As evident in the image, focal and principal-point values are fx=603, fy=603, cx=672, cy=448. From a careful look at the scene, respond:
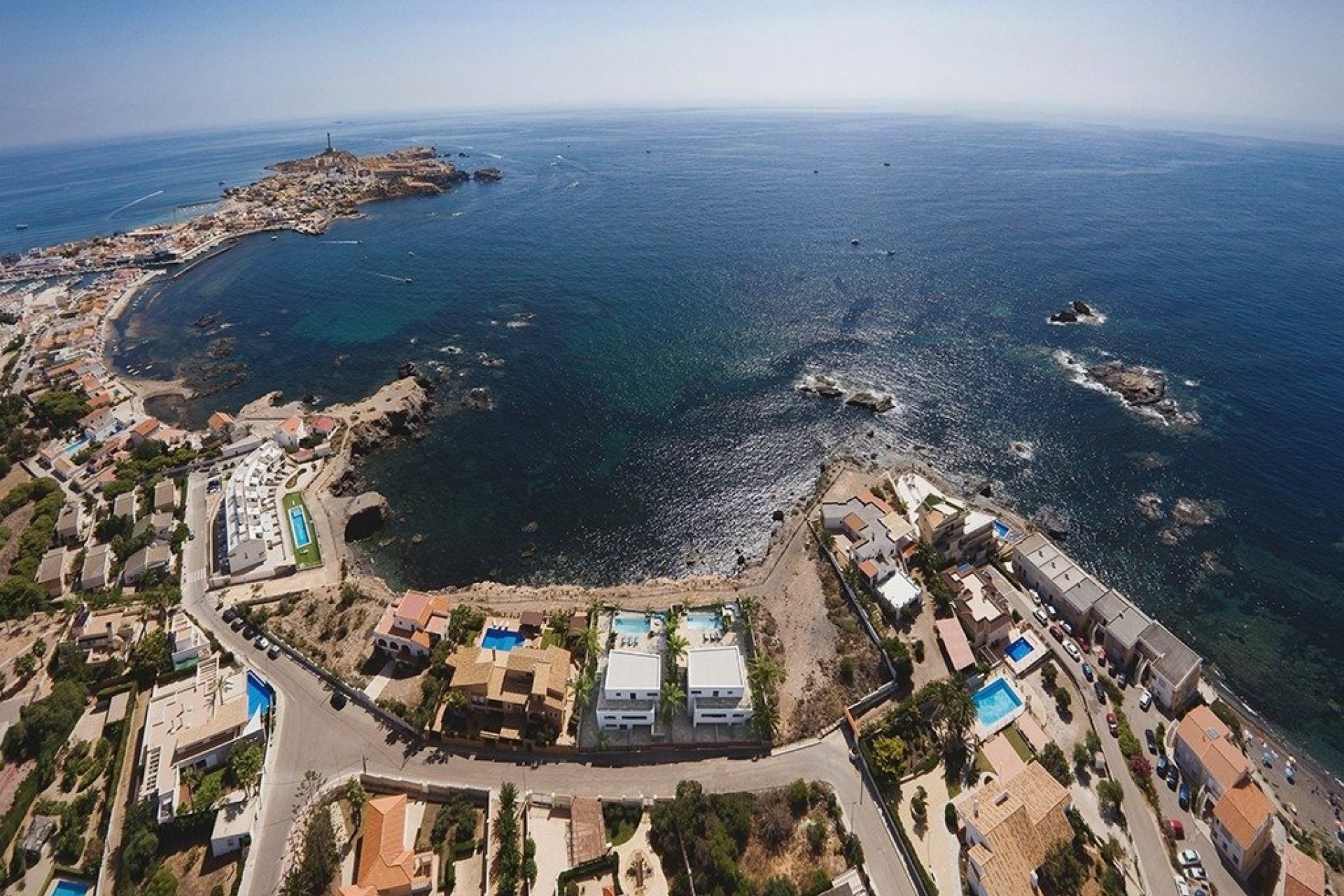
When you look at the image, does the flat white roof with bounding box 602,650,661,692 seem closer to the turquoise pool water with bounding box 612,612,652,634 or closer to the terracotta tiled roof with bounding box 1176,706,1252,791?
the turquoise pool water with bounding box 612,612,652,634

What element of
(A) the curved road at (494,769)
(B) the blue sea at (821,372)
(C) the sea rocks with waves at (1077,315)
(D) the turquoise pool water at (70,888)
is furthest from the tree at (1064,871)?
(C) the sea rocks with waves at (1077,315)

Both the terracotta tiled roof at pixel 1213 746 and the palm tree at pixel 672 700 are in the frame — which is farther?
the palm tree at pixel 672 700

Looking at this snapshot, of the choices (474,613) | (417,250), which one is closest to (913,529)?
(474,613)

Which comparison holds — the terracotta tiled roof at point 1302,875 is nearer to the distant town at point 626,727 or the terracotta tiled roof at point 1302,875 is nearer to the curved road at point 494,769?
the distant town at point 626,727

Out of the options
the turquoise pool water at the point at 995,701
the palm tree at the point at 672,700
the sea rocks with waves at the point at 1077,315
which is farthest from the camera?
the sea rocks with waves at the point at 1077,315

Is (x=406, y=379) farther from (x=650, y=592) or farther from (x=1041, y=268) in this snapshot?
(x=1041, y=268)

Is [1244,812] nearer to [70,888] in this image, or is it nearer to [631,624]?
[631,624]
